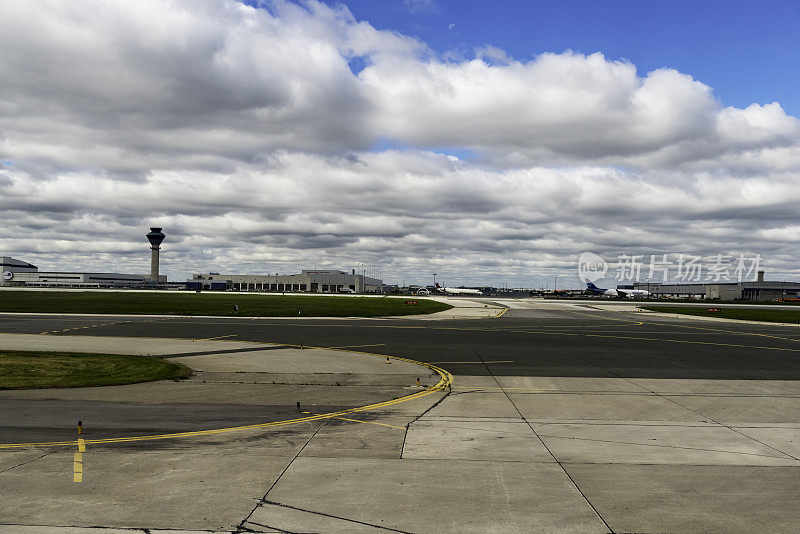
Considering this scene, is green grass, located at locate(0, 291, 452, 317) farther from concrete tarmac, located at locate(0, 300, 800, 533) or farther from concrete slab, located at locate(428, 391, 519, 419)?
concrete slab, located at locate(428, 391, 519, 419)

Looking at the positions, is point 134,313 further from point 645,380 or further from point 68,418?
point 645,380

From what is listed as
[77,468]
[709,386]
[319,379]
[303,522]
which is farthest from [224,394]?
[709,386]

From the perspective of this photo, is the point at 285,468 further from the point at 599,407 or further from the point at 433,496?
the point at 599,407

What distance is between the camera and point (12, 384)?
55.0 ft

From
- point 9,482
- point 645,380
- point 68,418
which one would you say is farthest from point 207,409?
point 645,380

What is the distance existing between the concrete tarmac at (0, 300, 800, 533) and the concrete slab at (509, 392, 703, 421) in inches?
3.5

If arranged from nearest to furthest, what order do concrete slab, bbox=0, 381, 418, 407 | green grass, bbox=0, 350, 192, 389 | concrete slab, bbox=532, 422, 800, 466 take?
concrete slab, bbox=532, 422, 800, 466
concrete slab, bbox=0, 381, 418, 407
green grass, bbox=0, 350, 192, 389

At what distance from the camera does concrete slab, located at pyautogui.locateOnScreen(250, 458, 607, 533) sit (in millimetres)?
7422

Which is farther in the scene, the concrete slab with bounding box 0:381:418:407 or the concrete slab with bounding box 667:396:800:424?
the concrete slab with bounding box 0:381:418:407

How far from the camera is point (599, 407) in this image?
1541cm

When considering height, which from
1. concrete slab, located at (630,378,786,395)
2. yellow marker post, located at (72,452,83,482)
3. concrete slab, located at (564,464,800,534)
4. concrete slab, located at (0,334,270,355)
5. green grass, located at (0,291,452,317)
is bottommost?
green grass, located at (0,291,452,317)

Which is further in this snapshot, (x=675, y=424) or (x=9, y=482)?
(x=675, y=424)

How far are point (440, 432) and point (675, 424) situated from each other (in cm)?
632

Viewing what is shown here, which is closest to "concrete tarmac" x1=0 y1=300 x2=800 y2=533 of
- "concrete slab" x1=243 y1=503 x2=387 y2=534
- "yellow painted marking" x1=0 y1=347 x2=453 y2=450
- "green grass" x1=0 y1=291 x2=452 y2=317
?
"concrete slab" x1=243 y1=503 x2=387 y2=534
